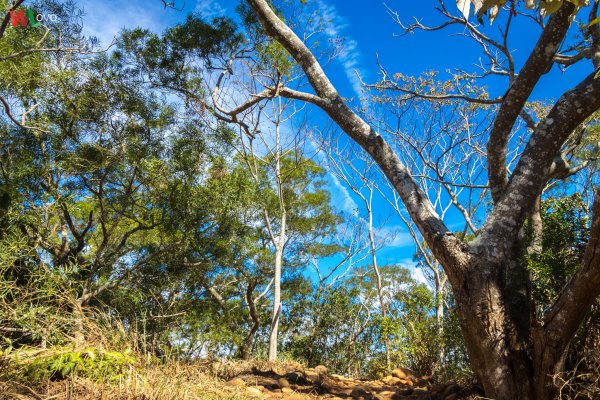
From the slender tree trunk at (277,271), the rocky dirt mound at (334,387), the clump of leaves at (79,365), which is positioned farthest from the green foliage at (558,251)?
the slender tree trunk at (277,271)

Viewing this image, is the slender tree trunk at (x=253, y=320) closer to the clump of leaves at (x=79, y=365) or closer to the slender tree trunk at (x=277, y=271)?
the slender tree trunk at (x=277, y=271)

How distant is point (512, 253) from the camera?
3.40m

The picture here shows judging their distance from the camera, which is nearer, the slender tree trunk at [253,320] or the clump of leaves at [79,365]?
the clump of leaves at [79,365]

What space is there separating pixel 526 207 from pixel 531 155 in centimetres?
41

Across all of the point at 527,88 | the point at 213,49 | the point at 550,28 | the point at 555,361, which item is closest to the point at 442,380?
the point at 555,361

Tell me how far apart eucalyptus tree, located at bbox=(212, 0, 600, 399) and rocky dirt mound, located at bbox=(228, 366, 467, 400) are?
727 mm

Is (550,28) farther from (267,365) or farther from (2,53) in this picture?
(2,53)

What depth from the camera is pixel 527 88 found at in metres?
3.66

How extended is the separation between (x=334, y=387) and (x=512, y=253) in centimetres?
214

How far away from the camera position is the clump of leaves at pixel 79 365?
2.59 metres

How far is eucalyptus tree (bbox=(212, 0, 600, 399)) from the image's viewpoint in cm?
283

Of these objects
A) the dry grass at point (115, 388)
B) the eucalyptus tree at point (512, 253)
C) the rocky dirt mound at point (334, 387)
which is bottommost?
the dry grass at point (115, 388)

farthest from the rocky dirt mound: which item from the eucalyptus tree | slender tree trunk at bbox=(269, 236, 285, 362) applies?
slender tree trunk at bbox=(269, 236, 285, 362)

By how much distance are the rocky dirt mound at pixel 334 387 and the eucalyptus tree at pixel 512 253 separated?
28.6 inches
